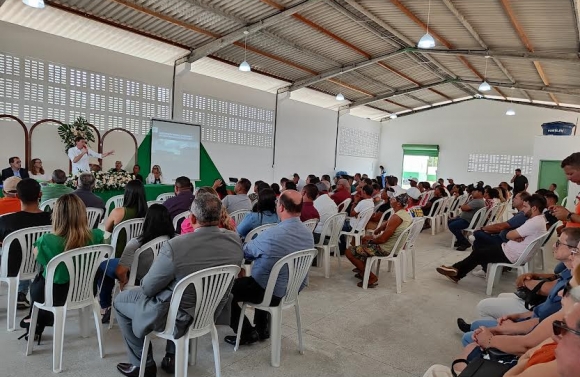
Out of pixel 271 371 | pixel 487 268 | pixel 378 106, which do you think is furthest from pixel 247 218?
pixel 378 106

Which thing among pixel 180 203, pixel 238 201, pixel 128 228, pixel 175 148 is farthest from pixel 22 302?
pixel 175 148

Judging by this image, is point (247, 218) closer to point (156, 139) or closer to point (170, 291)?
point (170, 291)

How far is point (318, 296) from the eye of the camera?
3840mm

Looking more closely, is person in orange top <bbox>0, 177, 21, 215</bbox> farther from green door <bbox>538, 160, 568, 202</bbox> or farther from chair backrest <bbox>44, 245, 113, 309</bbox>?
green door <bbox>538, 160, 568, 202</bbox>

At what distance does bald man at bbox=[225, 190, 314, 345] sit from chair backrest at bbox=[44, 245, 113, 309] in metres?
0.87

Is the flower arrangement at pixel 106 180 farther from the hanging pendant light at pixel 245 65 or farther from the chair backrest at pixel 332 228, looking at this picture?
the hanging pendant light at pixel 245 65

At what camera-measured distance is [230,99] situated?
1087 centimetres

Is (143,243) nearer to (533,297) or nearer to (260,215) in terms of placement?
(260,215)

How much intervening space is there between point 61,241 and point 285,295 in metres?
1.41

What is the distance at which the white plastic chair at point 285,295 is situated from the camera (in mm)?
2457

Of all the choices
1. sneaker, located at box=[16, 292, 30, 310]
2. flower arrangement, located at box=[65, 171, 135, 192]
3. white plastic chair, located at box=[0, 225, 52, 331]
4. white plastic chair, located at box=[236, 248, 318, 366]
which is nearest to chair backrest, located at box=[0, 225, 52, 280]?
→ white plastic chair, located at box=[0, 225, 52, 331]

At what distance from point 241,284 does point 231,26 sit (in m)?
6.93

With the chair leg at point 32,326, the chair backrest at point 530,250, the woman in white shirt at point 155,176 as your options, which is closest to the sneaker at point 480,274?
the chair backrest at point 530,250

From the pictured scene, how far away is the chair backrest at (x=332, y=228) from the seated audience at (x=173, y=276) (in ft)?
8.03
